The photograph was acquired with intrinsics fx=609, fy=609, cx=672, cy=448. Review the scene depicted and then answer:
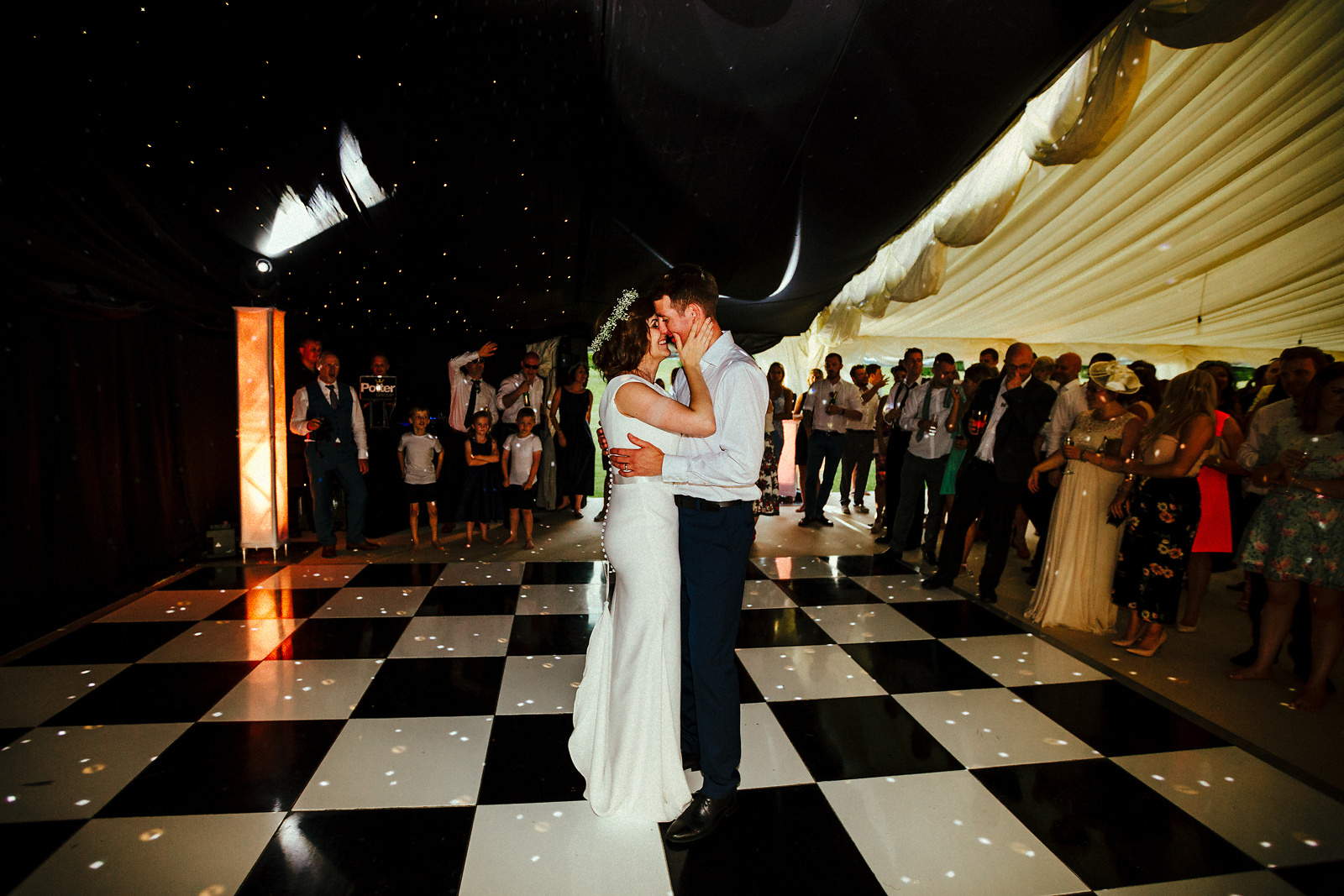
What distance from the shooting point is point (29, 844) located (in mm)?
1436

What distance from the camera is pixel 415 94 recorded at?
2057mm

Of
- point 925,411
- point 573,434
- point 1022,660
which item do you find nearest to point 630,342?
point 1022,660

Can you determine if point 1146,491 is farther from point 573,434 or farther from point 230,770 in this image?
point 573,434

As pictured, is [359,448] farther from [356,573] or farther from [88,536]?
[88,536]

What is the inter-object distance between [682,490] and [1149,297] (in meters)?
6.95

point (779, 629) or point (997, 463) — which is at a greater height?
point (997, 463)

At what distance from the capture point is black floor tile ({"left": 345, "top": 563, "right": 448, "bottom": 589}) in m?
3.49

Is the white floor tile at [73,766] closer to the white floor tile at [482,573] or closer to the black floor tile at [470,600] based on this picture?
the black floor tile at [470,600]

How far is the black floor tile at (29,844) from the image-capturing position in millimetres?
1348

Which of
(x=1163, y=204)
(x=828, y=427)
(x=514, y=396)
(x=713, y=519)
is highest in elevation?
(x=1163, y=204)

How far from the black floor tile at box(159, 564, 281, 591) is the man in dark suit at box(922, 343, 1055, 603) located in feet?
12.9

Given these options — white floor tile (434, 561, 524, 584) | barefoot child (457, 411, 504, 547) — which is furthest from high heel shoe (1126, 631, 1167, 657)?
barefoot child (457, 411, 504, 547)

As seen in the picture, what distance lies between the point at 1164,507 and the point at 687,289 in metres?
2.46

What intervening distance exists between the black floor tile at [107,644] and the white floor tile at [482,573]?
4.03ft
